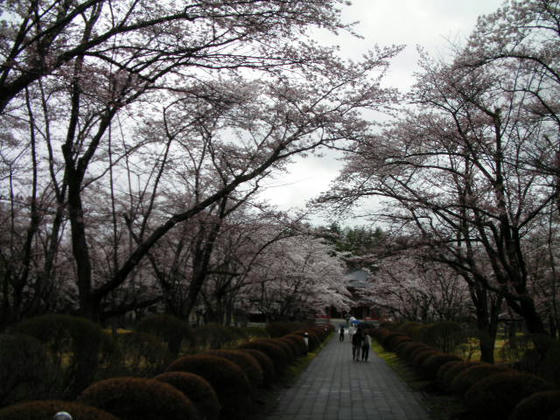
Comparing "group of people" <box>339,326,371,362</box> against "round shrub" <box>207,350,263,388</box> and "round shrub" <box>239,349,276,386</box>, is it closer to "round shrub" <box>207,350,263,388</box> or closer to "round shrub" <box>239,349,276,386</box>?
"round shrub" <box>239,349,276,386</box>

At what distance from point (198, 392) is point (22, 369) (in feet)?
6.98

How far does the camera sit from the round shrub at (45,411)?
3354 mm

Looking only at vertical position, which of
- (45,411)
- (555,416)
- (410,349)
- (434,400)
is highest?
(45,411)

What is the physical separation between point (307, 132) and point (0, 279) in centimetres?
1339

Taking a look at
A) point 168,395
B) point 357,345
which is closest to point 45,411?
point 168,395

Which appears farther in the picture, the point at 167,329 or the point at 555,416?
the point at 167,329

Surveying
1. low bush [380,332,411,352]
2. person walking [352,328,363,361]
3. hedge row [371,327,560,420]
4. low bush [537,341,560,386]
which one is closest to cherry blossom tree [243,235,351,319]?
person walking [352,328,363,361]

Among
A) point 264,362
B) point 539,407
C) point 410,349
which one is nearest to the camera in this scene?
point 539,407

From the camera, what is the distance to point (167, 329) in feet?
41.0

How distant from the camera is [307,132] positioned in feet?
37.2

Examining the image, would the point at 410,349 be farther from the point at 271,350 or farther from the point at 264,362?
the point at 264,362

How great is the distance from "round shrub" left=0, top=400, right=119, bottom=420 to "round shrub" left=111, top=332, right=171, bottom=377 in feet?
18.7

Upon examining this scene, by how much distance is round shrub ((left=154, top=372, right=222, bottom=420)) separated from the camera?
6.20m

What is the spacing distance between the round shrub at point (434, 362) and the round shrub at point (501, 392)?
522cm
